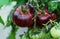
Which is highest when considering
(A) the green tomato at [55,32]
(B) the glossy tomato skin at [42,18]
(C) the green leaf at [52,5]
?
(C) the green leaf at [52,5]

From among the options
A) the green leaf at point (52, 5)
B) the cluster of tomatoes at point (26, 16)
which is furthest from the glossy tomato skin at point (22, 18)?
the green leaf at point (52, 5)

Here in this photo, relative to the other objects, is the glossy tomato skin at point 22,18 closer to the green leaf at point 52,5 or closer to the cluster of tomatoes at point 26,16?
the cluster of tomatoes at point 26,16

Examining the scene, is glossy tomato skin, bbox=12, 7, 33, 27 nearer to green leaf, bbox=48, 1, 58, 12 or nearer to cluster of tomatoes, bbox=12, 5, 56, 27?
cluster of tomatoes, bbox=12, 5, 56, 27

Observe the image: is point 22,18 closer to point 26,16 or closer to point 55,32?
point 26,16

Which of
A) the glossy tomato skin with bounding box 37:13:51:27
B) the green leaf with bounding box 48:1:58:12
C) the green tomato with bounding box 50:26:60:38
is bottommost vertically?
the green tomato with bounding box 50:26:60:38

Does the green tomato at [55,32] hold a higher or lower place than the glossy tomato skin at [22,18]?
lower

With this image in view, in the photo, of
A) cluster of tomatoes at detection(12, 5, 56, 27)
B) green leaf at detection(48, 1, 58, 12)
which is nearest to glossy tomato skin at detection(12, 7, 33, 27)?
cluster of tomatoes at detection(12, 5, 56, 27)

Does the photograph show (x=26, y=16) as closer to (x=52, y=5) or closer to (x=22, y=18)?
(x=22, y=18)

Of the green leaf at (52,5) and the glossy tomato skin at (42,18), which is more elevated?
the green leaf at (52,5)

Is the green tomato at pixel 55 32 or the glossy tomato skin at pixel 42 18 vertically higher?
the glossy tomato skin at pixel 42 18

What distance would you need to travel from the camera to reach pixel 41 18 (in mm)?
672

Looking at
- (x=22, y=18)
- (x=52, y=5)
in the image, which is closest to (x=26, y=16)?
(x=22, y=18)

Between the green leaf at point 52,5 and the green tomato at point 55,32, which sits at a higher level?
the green leaf at point 52,5

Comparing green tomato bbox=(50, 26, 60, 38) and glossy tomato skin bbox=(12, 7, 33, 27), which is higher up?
glossy tomato skin bbox=(12, 7, 33, 27)
